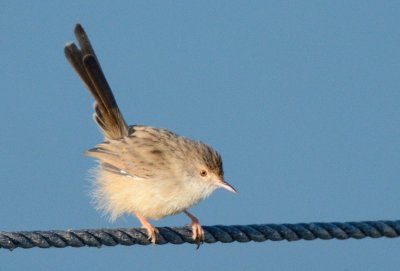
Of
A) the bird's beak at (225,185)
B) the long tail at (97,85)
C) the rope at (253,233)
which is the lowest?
the rope at (253,233)

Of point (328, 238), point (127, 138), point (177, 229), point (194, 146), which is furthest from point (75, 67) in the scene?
point (328, 238)

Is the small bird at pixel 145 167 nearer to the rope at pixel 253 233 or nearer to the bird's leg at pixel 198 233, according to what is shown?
the bird's leg at pixel 198 233

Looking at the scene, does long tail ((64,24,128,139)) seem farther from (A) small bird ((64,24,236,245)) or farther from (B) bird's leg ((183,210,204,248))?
(B) bird's leg ((183,210,204,248))

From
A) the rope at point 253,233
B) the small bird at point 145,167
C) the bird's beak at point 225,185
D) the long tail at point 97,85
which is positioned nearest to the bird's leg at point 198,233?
the rope at point 253,233

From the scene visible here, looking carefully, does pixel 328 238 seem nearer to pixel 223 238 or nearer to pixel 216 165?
pixel 223 238

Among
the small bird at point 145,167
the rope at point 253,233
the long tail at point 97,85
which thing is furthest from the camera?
the long tail at point 97,85

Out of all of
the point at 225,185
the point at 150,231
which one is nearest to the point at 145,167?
the point at 225,185

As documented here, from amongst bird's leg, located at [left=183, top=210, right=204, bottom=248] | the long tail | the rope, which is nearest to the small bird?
the long tail

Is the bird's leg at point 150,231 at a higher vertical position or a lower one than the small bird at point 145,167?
lower
